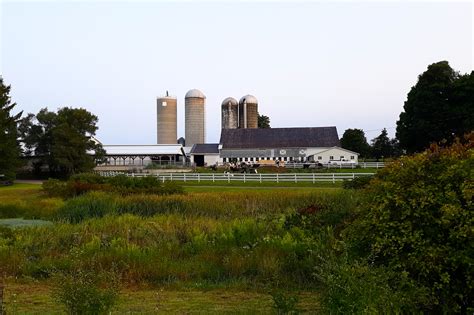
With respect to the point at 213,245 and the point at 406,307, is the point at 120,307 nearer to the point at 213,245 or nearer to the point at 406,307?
the point at 406,307

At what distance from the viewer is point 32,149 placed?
59969 mm

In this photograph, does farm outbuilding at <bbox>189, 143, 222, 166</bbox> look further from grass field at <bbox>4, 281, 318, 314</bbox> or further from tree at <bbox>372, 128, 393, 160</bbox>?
grass field at <bbox>4, 281, 318, 314</bbox>

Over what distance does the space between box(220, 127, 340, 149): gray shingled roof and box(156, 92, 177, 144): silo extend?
49.9 feet

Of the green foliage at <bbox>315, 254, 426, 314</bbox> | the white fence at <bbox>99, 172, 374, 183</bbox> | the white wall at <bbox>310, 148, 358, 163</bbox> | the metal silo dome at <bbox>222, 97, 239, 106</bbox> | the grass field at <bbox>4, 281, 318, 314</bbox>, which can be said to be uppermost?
the metal silo dome at <bbox>222, 97, 239, 106</bbox>

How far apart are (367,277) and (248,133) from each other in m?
70.0

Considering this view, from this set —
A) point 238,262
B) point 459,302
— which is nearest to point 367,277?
point 459,302

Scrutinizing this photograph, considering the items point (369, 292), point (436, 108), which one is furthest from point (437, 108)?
point (369, 292)

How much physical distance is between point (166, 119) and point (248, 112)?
14.5 m

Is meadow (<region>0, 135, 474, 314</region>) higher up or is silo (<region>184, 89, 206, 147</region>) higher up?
silo (<region>184, 89, 206, 147</region>)

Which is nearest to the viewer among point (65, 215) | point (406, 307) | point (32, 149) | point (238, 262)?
point (406, 307)

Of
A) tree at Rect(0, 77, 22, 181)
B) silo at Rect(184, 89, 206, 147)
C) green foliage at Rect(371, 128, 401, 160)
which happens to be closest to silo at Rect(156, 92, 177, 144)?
silo at Rect(184, 89, 206, 147)

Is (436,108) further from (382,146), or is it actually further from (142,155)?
(142,155)

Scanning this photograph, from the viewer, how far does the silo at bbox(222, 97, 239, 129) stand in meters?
89.8

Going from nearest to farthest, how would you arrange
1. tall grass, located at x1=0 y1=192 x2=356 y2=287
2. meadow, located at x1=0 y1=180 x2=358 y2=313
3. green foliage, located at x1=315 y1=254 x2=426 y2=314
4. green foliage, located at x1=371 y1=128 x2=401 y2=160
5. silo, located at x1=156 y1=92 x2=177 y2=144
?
green foliage, located at x1=315 y1=254 x2=426 y2=314 → meadow, located at x1=0 y1=180 x2=358 y2=313 → tall grass, located at x1=0 y1=192 x2=356 y2=287 → green foliage, located at x1=371 y1=128 x2=401 y2=160 → silo, located at x1=156 y1=92 x2=177 y2=144
